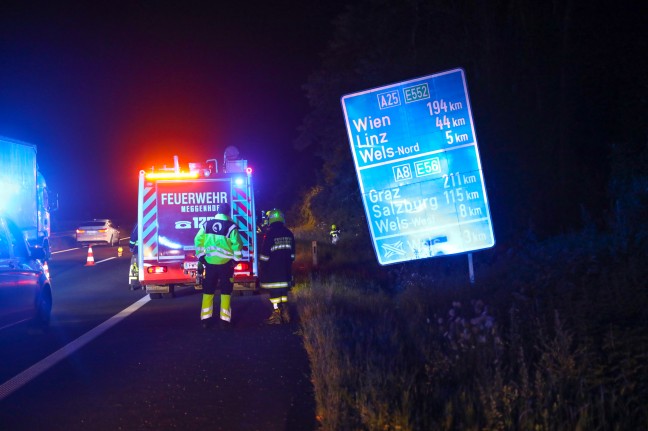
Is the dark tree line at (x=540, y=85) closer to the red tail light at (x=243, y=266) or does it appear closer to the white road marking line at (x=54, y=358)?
the red tail light at (x=243, y=266)

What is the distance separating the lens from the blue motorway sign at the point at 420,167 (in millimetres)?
10109

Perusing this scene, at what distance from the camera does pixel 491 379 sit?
594 centimetres

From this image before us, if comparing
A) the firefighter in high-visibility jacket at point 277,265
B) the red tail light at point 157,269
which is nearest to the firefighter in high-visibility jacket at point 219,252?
the firefighter in high-visibility jacket at point 277,265

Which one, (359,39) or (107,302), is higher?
(359,39)

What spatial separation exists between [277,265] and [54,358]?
3.75 meters

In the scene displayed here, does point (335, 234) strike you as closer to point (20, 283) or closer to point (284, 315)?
point (284, 315)

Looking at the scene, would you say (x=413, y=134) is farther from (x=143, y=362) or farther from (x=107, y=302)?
(x=107, y=302)

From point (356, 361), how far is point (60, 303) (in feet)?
33.2

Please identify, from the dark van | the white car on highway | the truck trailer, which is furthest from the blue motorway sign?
the white car on highway

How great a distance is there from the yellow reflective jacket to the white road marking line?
78.6 inches

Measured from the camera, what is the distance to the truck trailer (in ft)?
60.8

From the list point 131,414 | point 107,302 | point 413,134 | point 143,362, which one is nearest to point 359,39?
point 107,302

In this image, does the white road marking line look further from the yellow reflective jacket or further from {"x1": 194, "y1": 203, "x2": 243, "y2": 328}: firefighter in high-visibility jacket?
the yellow reflective jacket

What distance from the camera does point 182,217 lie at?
14.8 m
